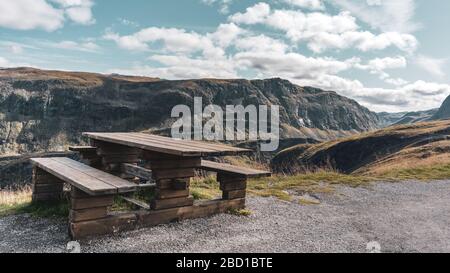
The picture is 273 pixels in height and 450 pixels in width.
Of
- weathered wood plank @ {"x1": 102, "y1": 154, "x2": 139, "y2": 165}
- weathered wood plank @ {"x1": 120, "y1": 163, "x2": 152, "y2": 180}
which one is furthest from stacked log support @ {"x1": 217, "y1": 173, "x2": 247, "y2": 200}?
weathered wood plank @ {"x1": 102, "y1": 154, "x2": 139, "y2": 165}

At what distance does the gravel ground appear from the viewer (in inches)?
236

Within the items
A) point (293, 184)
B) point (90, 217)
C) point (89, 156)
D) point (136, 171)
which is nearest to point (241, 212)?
point (136, 171)

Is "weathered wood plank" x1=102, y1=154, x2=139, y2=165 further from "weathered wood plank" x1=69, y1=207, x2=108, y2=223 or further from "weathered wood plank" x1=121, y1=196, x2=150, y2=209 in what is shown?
"weathered wood plank" x1=69, y1=207, x2=108, y2=223

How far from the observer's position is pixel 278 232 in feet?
23.0

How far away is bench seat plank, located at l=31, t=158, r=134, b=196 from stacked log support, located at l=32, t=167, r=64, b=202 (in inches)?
10.0

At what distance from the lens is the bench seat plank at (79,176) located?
5844 mm

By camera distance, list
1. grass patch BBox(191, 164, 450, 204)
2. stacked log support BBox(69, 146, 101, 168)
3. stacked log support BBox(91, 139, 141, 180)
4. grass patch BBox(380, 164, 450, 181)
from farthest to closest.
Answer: grass patch BBox(380, 164, 450, 181) → grass patch BBox(191, 164, 450, 204) → stacked log support BBox(69, 146, 101, 168) → stacked log support BBox(91, 139, 141, 180)

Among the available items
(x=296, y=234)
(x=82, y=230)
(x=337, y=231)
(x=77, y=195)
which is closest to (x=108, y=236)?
(x=82, y=230)

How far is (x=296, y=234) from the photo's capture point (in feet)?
22.8

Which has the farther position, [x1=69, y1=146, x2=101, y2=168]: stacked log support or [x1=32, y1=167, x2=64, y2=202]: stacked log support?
[x1=69, y1=146, x2=101, y2=168]: stacked log support

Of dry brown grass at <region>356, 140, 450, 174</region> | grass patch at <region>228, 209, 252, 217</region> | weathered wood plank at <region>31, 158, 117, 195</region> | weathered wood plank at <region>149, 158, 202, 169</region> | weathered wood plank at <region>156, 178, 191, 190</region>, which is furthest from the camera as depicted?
dry brown grass at <region>356, 140, 450, 174</region>

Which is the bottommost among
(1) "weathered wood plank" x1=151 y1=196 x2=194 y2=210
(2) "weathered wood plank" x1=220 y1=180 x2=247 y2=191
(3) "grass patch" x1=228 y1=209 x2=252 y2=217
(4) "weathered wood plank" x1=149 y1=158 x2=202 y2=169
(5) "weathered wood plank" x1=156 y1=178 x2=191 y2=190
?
(3) "grass patch" x1=228 y1=209 x2=252 y2=217

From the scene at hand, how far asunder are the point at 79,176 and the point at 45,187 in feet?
7.17

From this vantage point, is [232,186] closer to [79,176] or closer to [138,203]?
[138,203]
